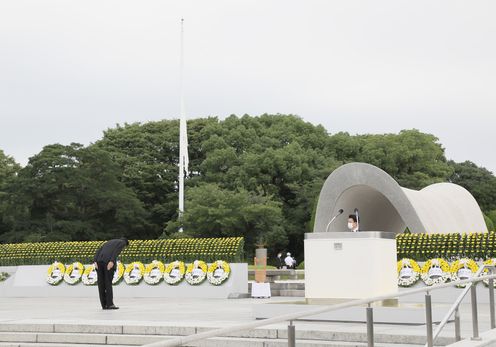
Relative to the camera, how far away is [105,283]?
53.6 ft

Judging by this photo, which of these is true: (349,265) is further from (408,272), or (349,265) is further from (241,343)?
(408,272)

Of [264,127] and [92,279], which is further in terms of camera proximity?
[264,127]

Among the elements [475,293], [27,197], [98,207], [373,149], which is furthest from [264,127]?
[475,293]

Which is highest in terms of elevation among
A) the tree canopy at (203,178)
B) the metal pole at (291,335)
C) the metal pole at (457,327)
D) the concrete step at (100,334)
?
the tree canopy at (203,178)

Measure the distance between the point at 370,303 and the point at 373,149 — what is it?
164 feet

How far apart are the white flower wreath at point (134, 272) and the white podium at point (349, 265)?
11.8 meters

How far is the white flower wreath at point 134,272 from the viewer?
78.9 ft

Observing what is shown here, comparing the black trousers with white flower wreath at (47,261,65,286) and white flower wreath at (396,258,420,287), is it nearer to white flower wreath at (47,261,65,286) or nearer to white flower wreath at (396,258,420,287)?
white flower wreath at (396,258,420,287)

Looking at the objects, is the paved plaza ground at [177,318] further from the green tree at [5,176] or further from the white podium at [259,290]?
the green tree at [5,176]

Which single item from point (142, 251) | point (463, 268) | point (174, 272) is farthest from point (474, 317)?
point (142, 251)

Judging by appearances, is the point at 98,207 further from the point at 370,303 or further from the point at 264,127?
the point at 370,303

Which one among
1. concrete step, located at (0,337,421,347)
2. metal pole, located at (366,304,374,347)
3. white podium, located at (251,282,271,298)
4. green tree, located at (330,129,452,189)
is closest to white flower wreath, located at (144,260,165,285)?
white podium, located at (251,282,271,298)

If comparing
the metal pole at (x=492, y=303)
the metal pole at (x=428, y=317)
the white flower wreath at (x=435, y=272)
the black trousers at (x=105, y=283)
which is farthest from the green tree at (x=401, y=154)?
the metal pole at (x=428, y=317)

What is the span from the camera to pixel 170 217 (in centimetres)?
5653
